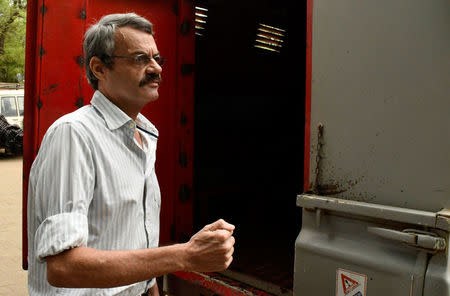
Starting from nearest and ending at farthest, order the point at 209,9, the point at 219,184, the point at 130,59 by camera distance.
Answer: the point at 130,59
the point at 209,9
the point at 219,184

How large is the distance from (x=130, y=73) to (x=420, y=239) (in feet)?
4.13

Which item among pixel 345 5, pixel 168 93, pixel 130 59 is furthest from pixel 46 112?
pixel 345 5

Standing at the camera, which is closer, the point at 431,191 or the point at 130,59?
the point at 431,191

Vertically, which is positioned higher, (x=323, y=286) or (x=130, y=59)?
(x=130, y=59)

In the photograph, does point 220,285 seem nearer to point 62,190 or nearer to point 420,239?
point 420,239

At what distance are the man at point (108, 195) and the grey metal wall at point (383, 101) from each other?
27.0 inches

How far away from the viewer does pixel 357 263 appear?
5.88ft

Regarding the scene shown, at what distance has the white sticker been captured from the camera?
177 cm

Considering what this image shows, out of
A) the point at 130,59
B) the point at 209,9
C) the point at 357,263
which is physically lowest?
the point at 357,263

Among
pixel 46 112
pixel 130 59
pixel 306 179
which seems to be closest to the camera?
pixel 130 59

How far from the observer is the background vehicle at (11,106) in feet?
52.3

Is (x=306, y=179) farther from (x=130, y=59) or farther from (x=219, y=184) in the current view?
(x=219, y=184)

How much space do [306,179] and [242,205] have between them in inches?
176

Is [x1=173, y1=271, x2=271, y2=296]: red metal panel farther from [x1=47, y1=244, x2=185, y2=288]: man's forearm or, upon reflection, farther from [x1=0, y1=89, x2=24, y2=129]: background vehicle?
[x1=0, y1=89, x2=24, y2=129]: background vehicle
